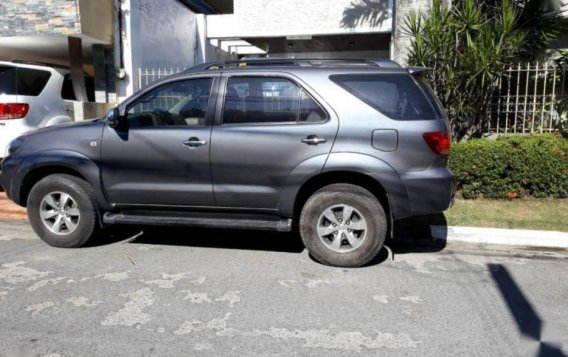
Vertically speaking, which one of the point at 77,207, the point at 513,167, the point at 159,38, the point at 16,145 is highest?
the point at 159,38

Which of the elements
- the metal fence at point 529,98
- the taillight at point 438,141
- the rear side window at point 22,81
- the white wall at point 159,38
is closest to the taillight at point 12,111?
the rear side window at point 22,81

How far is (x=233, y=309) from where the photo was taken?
12.9 ft

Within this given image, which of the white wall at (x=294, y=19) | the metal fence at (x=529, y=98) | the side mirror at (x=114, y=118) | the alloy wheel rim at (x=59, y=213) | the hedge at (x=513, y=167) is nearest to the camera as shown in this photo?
the side mirror at (x=114, y=118)

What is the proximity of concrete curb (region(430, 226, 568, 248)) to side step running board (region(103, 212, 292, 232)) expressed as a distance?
2126mm

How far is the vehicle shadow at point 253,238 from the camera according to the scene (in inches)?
223

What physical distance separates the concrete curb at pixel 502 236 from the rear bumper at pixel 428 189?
1382mm

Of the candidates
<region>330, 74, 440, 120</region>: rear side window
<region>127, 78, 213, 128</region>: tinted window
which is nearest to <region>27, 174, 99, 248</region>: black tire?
<region>127, 78, 213, 128</region>: tinted window

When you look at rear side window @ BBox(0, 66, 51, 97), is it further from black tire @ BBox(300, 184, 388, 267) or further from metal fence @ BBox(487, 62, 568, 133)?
metal fence @ BBox(487, 62, 568, 133)

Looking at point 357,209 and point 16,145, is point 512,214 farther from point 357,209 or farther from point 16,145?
point 16,145

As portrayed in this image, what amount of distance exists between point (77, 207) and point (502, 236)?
478cm

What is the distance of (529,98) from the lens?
29.3 feet

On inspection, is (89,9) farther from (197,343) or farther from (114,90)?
(197,343)

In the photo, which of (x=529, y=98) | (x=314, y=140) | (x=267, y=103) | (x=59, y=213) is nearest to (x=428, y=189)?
(x=314, y=140)

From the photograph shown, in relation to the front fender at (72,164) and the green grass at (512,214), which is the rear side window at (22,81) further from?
the green grass at (512,214)
